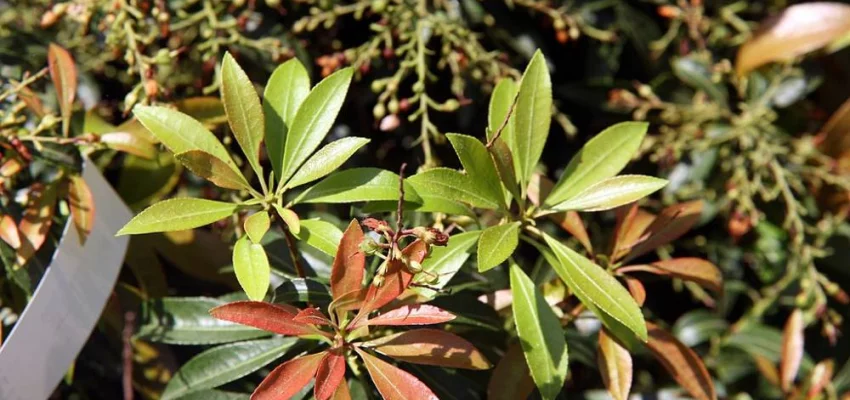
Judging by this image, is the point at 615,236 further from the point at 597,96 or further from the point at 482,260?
the point at 597,96

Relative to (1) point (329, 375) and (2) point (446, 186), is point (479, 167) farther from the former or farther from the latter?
(1) point (329, 375)

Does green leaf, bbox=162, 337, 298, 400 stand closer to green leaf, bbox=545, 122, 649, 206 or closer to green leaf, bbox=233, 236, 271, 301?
green leaf, bbox=233, 236, 271, 301

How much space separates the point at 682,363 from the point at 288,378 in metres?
0.47

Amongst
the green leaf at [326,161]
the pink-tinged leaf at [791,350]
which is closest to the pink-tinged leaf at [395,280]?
the green leaf at [326,161]

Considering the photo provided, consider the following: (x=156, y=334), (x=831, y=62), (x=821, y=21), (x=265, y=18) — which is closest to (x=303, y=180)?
(x=156, y=334)

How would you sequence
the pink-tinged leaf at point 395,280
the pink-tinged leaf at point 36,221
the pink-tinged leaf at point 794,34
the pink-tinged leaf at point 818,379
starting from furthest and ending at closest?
1. the pink-tinged leaf at point 794,34
2. the pink-tinged leaf at point 818,379
3. the pink-tinged leaf at point 36,221
4. the pink-tinged leaf at point 395,280

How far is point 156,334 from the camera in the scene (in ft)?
3.00

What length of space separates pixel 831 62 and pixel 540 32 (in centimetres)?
62

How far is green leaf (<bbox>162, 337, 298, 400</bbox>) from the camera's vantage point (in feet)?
2.80

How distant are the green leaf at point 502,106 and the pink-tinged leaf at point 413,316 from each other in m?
0.22

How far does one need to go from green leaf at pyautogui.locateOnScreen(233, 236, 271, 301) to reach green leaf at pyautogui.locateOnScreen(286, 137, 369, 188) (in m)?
0.07

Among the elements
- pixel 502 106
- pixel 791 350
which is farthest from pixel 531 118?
pixel 791 350

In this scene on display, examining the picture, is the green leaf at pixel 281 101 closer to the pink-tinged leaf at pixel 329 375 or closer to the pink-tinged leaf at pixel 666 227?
the pink-tinged leaf at pixel 329 375

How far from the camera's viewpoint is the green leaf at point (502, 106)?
32.9 inches
